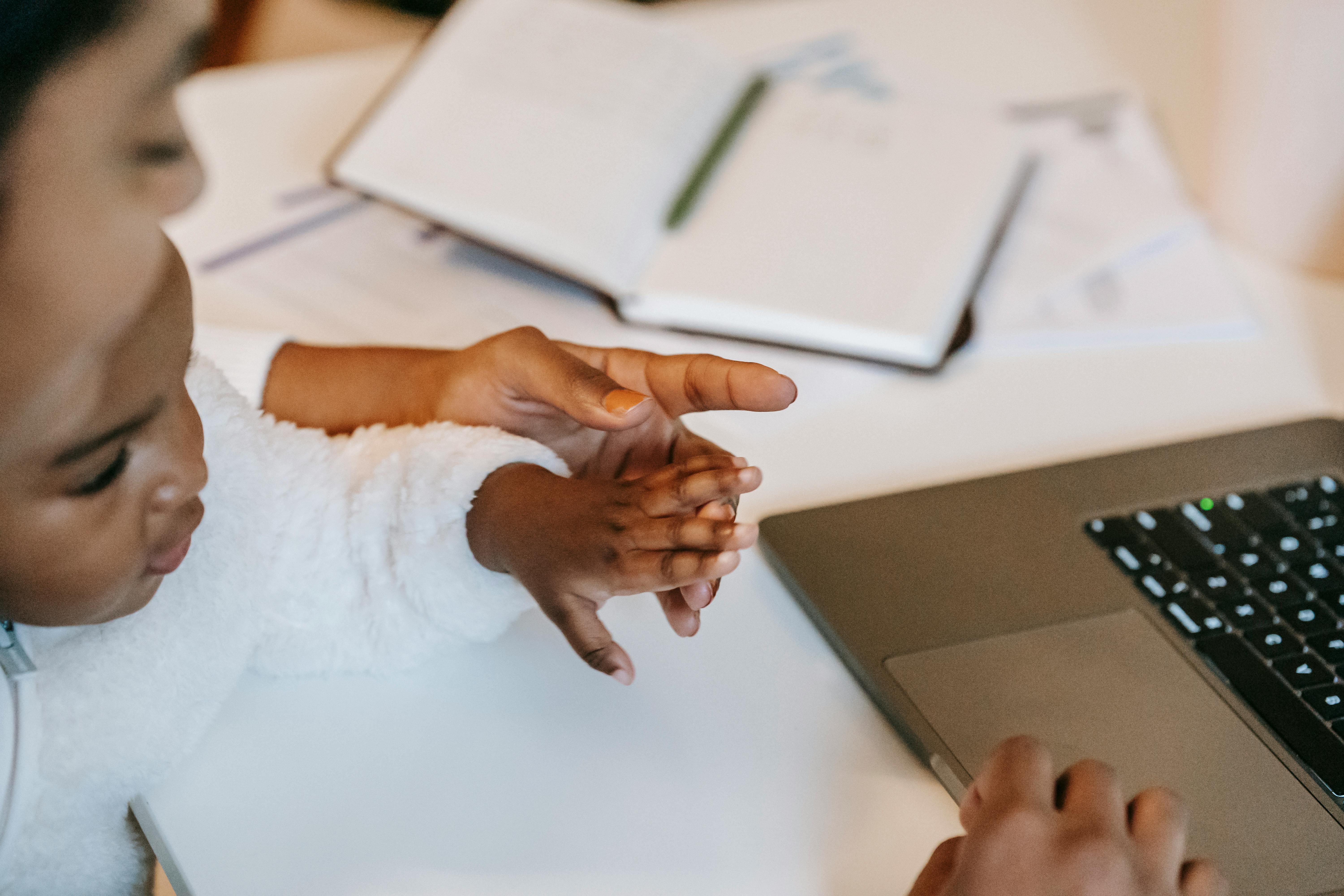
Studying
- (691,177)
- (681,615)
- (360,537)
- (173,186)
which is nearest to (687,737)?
(681,615)

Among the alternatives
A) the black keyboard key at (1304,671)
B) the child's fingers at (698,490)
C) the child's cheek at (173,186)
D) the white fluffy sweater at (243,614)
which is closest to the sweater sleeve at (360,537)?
the white fluffy sweater at (243,614)

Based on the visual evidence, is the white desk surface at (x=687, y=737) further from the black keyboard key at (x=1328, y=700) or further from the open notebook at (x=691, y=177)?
the black keyboard key at (x=1328, y=700)

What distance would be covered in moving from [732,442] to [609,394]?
162 millimetres

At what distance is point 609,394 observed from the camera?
42 centimetres

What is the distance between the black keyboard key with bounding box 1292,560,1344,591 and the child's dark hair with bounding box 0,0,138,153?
48cm

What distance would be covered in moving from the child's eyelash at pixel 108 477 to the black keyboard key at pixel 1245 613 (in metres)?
0.41

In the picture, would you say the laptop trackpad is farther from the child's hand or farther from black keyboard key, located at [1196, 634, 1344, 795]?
the child's hand

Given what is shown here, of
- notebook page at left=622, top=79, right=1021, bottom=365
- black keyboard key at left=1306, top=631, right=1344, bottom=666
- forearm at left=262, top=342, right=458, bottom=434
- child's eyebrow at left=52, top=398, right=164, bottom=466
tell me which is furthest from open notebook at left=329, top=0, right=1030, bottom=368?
child's eyebrow at left=52, top=398, right=164, bottom=466

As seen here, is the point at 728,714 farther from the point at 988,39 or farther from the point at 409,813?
the point at 988,39

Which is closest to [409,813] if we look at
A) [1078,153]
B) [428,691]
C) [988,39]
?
[428,691]

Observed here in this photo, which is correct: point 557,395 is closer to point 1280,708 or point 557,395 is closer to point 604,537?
point 604,537

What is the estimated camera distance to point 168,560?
0.37 m

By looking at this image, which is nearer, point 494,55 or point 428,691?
point 428,691

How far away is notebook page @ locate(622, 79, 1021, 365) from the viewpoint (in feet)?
2.03
